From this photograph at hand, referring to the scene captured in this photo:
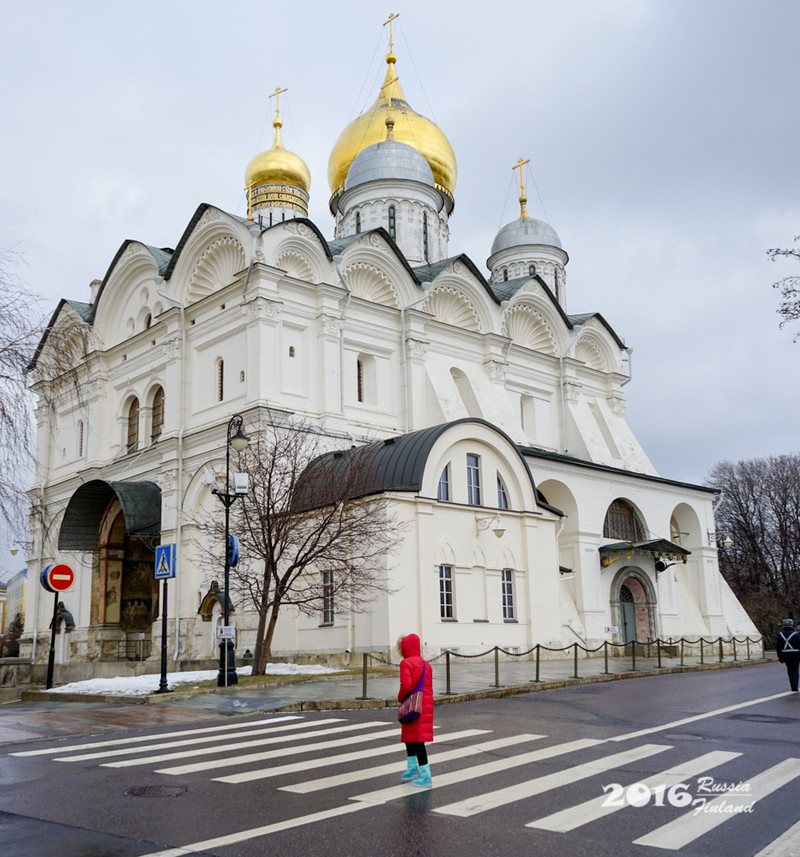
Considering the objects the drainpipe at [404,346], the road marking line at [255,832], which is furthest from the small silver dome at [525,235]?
the road marking line at [255,832]

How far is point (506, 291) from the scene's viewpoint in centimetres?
3750

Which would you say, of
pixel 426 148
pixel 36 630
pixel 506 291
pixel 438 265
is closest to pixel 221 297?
pixel 438 265

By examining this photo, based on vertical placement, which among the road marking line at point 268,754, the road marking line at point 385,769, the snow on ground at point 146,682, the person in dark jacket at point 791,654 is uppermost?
the person in dark jacket at point 791,654

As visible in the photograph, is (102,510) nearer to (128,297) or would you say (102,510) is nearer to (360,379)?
(128,297)

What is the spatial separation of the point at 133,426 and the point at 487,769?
89.8ft

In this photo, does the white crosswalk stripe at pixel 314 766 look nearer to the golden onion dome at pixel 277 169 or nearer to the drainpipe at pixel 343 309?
the drainpipe at pixel 343 309

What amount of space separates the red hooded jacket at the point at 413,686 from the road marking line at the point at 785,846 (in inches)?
111

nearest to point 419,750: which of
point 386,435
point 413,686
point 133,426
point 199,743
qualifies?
point 413,686

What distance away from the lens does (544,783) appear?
792cm

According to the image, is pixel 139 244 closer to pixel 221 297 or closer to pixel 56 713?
pixel 221 297

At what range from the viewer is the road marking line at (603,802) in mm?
6547

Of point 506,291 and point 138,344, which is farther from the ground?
point 506,291

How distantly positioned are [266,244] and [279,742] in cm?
2002

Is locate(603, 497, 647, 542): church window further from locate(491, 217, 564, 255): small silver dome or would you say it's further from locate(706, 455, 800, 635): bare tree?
locate(706, 455, 800, 635): bare tree
